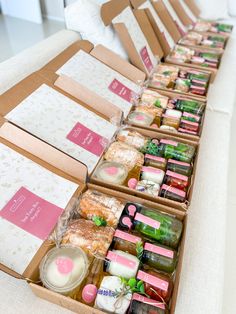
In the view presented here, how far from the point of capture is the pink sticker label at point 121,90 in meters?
1.34

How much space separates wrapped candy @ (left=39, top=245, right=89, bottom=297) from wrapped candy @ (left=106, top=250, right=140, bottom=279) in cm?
7

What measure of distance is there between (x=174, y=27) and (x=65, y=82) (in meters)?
1.22

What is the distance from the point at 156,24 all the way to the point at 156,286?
1682 mm

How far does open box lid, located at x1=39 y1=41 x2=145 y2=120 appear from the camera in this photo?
1178mm

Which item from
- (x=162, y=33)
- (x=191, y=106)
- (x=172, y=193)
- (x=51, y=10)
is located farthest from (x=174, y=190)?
(x=51, y=10)

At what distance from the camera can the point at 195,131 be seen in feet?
4.00

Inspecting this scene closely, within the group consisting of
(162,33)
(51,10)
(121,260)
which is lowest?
(121,260)

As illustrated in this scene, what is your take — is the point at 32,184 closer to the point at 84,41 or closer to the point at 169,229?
the point at 169,229

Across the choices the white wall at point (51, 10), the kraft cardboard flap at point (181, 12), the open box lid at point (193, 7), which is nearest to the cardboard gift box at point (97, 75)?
the kraft cardboard flap at point (181, 12)

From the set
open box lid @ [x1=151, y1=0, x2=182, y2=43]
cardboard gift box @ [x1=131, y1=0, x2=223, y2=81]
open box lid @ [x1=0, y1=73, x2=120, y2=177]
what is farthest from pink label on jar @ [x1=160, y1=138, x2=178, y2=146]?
open box lid @ [x1=151, y1=0, x2=182, y2=43]

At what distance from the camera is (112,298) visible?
68cm

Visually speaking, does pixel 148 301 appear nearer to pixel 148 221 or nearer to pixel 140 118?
pixel 148 221

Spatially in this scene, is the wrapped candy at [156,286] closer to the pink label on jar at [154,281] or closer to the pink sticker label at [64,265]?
the pink label on jar at [154,281]

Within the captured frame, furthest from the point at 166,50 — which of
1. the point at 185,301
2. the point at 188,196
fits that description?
the point at 185,301
